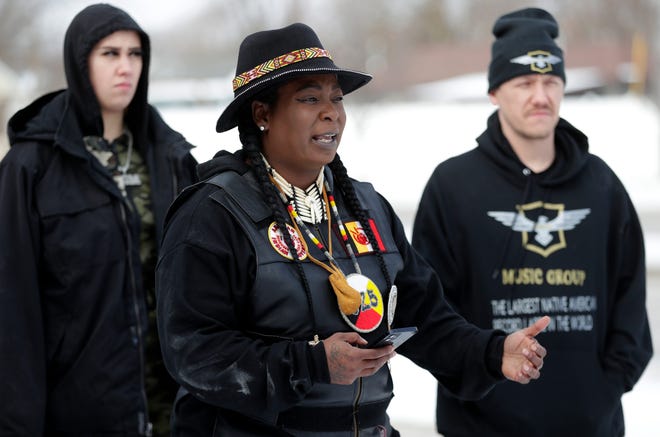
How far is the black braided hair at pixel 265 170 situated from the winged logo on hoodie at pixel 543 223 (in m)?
1.48

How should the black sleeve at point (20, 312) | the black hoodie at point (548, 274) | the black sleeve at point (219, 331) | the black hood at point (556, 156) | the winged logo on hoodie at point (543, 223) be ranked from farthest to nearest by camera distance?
the black hood at point (556, 156), the winged logo on hoodie at point (543, 223), the black hoodie at point (548, 274), the black sleeve at point (20, 312), the black sleeve at point (219, 331)

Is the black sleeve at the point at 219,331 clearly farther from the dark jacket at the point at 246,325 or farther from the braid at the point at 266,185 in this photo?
the braid at the point at 266,185

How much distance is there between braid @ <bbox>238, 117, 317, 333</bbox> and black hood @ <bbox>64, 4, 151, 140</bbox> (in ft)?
4.84

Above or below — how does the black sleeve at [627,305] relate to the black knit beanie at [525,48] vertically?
below

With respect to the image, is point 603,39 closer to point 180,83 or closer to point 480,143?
point 180,83

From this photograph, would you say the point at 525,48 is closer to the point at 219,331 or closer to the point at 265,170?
the point at 265,170

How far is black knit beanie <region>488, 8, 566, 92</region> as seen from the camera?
431cm

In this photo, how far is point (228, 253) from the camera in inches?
106

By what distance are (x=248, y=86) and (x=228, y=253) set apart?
472 millimetres

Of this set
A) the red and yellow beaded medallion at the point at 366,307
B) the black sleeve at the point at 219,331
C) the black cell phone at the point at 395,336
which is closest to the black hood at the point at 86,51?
the black sleeve at the point at 219,331

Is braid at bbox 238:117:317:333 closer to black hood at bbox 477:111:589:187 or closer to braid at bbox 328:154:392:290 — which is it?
braid at bbox 328:154:392:290

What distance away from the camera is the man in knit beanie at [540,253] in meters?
4.05

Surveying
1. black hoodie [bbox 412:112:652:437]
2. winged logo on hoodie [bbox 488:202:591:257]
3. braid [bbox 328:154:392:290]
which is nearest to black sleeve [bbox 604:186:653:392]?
black hoodie [bbox 412:112:652:437]

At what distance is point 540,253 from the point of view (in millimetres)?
4137
